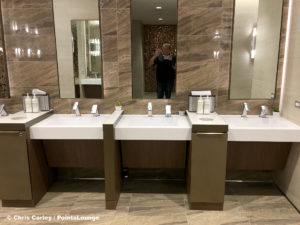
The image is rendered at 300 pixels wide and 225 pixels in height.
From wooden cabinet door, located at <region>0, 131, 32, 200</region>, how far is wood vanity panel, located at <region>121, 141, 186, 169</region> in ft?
2.96

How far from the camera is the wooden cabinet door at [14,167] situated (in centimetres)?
229

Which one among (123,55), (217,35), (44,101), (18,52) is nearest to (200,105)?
(217,35)

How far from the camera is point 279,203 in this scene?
8.37 ft

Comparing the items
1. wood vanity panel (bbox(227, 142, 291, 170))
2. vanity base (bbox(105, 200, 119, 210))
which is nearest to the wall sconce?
wood vanity panel (bbox(227, 142, 291, 170))

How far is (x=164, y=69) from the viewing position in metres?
2.71

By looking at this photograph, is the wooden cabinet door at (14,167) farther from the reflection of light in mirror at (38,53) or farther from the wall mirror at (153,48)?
the wall mirror at (153,48)

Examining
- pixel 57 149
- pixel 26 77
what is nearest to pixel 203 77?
pixel 57 149

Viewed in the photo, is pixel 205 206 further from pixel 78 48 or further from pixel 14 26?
pixel 14 26

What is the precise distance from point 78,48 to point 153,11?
2.77 feet

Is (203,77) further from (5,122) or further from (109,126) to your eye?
(5,122)

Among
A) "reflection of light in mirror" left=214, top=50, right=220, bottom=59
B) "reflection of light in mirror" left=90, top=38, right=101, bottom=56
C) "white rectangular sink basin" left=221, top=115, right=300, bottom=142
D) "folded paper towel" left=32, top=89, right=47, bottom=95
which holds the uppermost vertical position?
"reflection of light in mirror" left=90, top=38, right=101, bottom=56

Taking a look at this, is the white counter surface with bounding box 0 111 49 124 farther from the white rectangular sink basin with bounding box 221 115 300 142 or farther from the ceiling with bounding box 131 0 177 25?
the white rectangular sink basin with bounding box 221 115 300 142

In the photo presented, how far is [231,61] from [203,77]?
1.04ft

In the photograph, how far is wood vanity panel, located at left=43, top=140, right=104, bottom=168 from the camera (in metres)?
2.62
